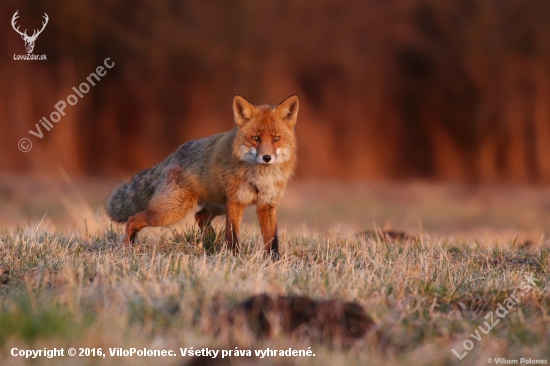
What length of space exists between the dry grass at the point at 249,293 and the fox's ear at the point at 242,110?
1136 millimetres

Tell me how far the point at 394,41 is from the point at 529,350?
44.7 feet

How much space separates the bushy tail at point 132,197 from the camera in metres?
6.25

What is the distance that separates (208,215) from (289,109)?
1.60 m

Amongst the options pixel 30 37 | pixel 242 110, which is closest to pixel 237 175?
pixel 242 110

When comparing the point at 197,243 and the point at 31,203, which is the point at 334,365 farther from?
the point at 31,203

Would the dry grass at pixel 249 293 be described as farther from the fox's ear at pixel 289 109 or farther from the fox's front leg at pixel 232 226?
the fox's ear at pixel 289 109

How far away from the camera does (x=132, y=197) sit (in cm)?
636

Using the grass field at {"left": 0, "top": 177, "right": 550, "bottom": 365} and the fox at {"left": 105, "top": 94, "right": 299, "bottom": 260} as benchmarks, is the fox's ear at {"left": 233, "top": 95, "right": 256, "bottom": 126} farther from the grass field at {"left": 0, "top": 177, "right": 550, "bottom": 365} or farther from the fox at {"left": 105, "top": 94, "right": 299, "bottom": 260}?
the grass field at {"left": 0, "top": 177, "right": 550, "bottom": 365}

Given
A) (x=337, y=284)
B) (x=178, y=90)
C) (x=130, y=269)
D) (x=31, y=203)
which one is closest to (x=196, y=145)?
(x=130, y=269)

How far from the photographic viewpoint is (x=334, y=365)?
2.81 metres

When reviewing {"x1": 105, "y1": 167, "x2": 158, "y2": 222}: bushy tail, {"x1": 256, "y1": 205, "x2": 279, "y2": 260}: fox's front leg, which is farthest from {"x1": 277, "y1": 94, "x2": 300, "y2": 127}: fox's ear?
{"x1": 105, "y1": 167, "x2": 158, "y2": 222}: bushy tail

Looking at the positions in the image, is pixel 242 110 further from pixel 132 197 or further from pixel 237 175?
pixel 132 197

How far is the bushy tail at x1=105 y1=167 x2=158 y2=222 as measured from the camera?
6.25 m

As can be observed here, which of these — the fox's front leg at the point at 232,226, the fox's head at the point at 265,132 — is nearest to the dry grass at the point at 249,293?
the fox's front leg at the point at 232,226
